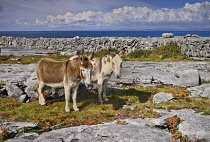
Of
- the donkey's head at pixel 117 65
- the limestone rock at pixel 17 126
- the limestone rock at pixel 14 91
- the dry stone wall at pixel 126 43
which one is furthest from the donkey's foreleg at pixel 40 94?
the dry stone wall at pixel 126 43

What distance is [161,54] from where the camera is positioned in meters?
34.3

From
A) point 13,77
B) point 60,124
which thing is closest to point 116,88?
point 60,124

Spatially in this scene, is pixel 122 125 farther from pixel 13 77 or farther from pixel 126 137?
pixel 13 77

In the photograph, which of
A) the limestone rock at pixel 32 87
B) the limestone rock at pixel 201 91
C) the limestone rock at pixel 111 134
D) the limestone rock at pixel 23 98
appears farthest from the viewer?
the limestone rock at pixel 201 91

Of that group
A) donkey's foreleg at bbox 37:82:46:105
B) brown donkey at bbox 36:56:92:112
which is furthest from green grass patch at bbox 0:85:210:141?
brown donkey at bbox 36:56:92:112

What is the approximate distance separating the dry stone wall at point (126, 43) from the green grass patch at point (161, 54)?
149 cm

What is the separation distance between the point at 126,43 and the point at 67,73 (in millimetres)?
34289

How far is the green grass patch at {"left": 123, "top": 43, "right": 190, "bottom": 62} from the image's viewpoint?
107 ft

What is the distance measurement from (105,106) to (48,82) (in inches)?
170

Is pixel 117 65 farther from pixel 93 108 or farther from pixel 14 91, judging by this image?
pixel 14 91

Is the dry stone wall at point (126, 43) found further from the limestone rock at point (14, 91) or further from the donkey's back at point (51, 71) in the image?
the limestone rock at point (14, 91)

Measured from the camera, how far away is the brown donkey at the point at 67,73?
10705 mm

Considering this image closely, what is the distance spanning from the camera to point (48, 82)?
12.3 m

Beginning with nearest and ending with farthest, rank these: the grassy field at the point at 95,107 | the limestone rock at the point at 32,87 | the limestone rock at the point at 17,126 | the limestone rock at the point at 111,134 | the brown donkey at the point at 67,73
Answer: the limestone rock at the point at 111,134 → the limestone rock at the point at 17,126 → the grassy field at the point at 95,107 → the brown donkey at the point at 67,73 → the limestone rock at the point at 32,87
